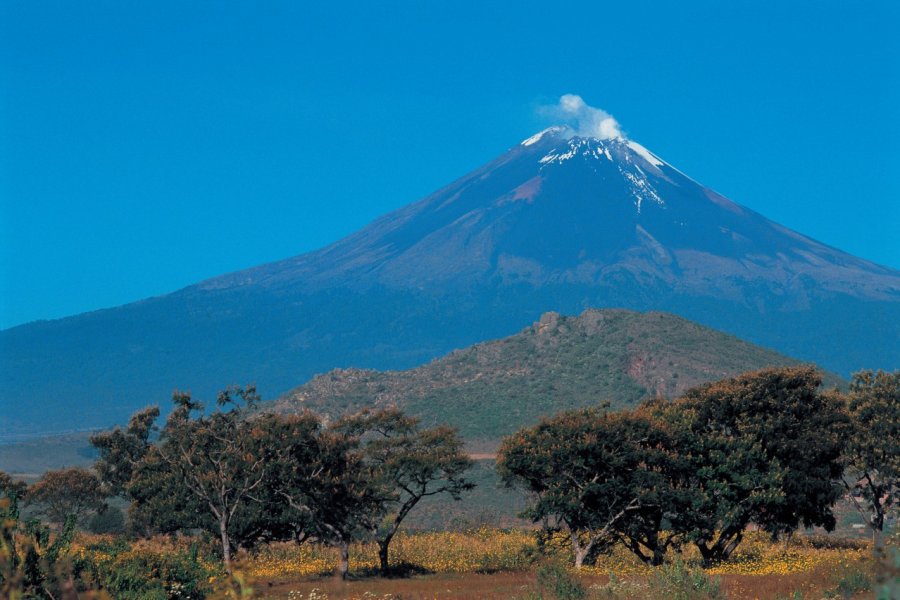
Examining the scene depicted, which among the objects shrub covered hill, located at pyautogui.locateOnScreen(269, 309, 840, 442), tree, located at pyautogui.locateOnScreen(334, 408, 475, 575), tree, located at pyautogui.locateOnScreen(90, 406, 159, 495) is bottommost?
tree, located at pyautogui.locateOnScreen(334, 408, 475, 575)

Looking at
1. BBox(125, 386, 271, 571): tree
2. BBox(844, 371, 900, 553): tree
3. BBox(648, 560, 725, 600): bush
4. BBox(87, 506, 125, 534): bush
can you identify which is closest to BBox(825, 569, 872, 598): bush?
BBox(648, 560, 725, 600): bush

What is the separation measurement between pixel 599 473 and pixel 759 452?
21.2 feet

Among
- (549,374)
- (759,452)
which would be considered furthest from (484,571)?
(549,374)

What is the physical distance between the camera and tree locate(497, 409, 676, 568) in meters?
42.1

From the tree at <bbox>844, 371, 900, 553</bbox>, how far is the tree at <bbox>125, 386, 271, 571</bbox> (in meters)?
26.4

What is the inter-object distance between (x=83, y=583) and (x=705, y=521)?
1126 inches

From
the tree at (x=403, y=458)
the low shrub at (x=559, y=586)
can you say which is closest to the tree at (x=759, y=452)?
the tree at (x=403, y=458)

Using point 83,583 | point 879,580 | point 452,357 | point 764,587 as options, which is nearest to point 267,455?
point 764,587

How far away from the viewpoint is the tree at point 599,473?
42094 mm

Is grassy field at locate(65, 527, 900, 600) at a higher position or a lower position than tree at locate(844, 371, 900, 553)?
lower

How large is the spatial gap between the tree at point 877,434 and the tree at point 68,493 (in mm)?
44501

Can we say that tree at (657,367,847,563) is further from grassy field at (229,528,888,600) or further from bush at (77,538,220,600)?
bush at (77,538,220,600)

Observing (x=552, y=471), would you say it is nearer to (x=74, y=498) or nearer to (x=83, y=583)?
(x=83, y=583)

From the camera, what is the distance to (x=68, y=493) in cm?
6712
